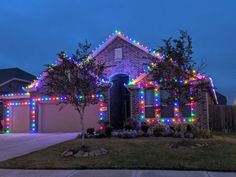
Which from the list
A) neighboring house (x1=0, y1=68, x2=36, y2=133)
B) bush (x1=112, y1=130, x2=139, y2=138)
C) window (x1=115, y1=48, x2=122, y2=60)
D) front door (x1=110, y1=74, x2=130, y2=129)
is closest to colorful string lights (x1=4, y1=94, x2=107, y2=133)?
front door (x1=110, y1=74, x2=130, y2=129)

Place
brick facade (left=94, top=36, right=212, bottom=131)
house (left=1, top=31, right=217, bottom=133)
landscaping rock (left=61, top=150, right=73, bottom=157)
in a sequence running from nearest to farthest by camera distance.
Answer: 1. landscaping rock (left=61, top=150, right=73, bottom=157)
2. house (left=1, top=31, right=217, bottom=133)
3. brick facade (left=94, top=36, right=212, bottom=131)

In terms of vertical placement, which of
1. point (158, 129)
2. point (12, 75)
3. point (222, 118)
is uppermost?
point (12, 75)

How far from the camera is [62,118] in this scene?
26.7 metres

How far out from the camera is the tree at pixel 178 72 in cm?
1585

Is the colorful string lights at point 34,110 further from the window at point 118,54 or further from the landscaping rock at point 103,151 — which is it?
the landscaping rock at point 103,151

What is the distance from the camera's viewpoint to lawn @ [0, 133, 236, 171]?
1188 cm

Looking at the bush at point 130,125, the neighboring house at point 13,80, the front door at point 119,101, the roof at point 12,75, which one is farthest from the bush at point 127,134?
the roof at point 12,75

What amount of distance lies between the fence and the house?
2.78 feet

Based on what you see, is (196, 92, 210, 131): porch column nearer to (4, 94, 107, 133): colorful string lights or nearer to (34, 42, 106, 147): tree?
(4, 94, 107, 133): colorful string lights

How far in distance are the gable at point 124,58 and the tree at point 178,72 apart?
27.3 feet

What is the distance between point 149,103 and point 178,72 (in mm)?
7744

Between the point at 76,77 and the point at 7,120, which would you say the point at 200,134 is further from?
the point at 7,120

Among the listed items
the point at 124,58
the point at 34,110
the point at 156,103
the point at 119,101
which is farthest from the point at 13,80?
the point at 156,103

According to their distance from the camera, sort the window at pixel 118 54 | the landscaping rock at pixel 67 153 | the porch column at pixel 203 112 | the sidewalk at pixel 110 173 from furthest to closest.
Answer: the window at pixel 118 54
the porch column at pixel 203 112
the landscaping rock at pixel 67 153
the sidewalk at pixel 110 173
